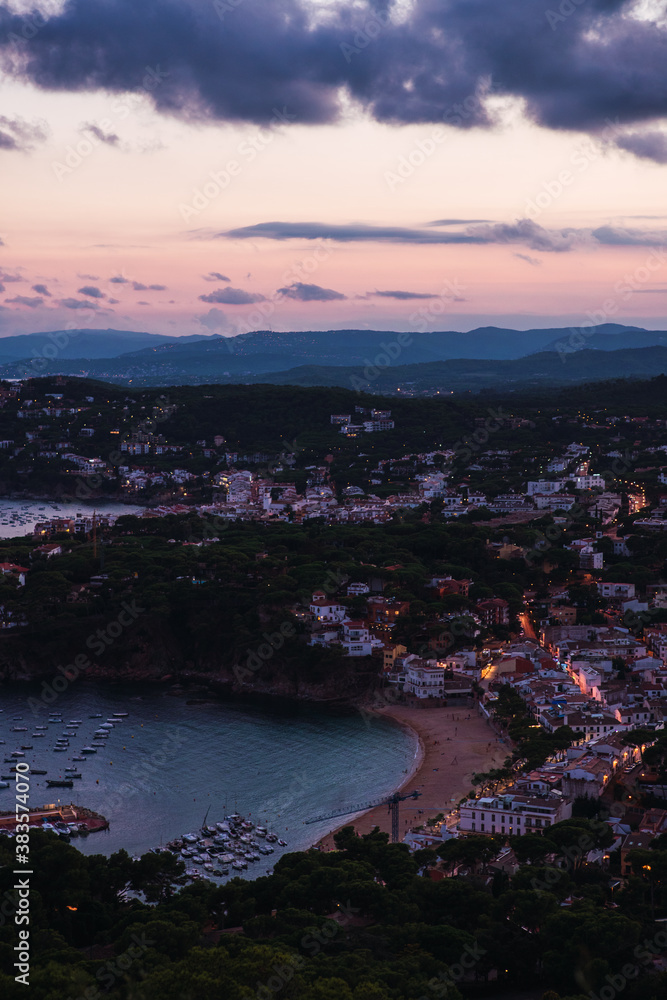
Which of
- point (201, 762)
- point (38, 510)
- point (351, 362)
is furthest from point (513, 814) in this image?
point (351, 362)

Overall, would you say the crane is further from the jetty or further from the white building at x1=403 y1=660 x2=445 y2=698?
the white building at x1=403 y1=660 x2=445 y2=698

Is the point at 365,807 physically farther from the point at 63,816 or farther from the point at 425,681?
the point at 425,681

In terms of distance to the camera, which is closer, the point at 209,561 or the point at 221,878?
the point at 221,878

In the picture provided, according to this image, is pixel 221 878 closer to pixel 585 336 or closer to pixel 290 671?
pixel 290 671

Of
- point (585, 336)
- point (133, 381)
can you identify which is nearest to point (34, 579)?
point (133, 381)

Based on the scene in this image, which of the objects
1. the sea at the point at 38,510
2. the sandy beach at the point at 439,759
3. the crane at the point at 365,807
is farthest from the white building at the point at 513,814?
the sea at the point at 38,510

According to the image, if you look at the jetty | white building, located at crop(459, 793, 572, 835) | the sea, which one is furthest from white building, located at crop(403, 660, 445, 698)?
the sea
